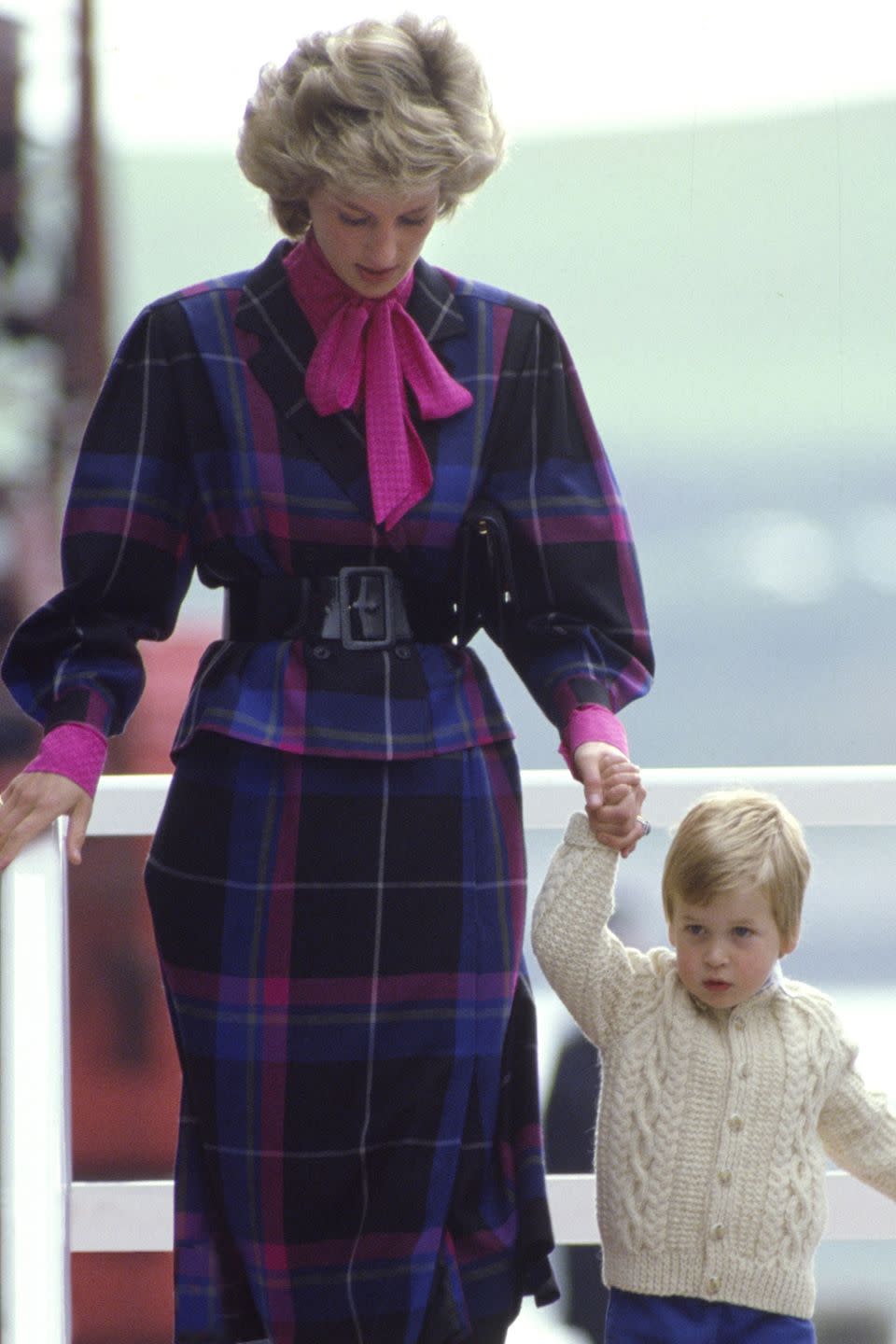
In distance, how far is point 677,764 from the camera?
3387 millimetres

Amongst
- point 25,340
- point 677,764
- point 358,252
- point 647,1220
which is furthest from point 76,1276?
point 358,252

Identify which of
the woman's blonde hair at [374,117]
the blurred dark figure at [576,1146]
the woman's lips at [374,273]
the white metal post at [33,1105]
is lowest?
the blurred dark figure at [576,1146]

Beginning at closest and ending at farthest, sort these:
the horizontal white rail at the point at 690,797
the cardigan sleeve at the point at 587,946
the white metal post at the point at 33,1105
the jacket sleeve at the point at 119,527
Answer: the white metal post at the point at 33,1105, the jacket sleeve at the point at 119,527, the cardigan sleeve at the point at 587,946, the horizontal white rail at the point at 690,797

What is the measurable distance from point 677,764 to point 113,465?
1.94 m

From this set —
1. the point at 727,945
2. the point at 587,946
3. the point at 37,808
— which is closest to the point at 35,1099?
the point at 37,808

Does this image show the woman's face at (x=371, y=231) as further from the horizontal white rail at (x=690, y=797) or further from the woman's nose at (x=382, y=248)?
the horizontal white rail at (x=690, y=797)

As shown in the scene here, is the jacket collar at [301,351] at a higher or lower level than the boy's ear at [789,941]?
higher

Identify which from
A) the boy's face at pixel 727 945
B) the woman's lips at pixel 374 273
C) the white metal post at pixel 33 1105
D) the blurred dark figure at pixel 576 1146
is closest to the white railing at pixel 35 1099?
the white metal post at pixel 33 1105

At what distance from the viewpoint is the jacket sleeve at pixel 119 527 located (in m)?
1.60

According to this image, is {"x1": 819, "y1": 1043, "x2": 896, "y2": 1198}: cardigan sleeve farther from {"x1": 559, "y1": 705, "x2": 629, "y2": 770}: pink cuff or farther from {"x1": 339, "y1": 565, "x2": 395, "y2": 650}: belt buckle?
{"x1": 339, "y1": 565, "x2": 395, "y2": 650}: belt buckle

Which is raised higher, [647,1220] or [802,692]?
[802,692]

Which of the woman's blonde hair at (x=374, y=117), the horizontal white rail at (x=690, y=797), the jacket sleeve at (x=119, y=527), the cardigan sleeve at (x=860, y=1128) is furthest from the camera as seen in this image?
the horizontal white rail at (x=690, y=797)

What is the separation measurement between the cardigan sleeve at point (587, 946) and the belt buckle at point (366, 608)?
0.94ft

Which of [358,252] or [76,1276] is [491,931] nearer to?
[358,252]
